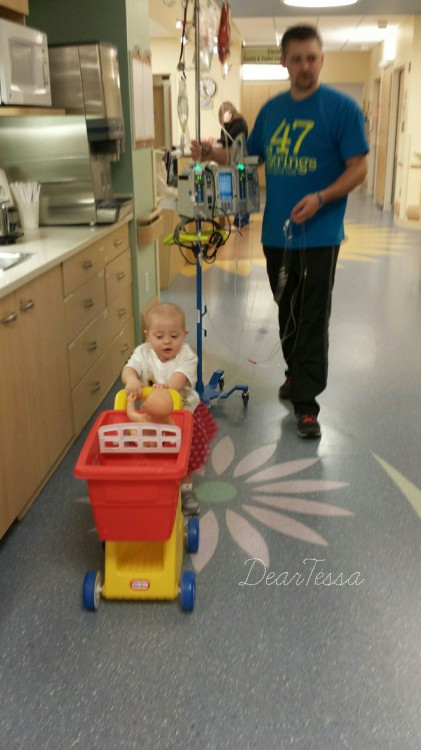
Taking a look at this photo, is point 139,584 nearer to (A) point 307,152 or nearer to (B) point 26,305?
(B) point 26,305

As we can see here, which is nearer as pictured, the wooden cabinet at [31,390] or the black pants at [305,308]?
the wooden cabinet at [31,390]

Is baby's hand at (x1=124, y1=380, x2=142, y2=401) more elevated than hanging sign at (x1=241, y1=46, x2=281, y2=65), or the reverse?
hanging sign at (x1=241, y1=46, x2=281, y2=65)

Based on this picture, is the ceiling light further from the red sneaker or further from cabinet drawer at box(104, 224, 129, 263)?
the red sneaker

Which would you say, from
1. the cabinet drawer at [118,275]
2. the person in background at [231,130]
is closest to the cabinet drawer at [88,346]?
the cabinet drawer at [118,275]

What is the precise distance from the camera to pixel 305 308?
9.46 feet

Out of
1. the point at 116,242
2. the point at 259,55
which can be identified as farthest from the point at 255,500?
the point at 259,55

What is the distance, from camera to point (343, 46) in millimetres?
13266

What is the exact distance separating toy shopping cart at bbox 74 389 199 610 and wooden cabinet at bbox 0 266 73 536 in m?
0.37

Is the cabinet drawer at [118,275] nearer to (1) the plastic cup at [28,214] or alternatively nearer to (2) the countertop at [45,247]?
(2) the countertop at [45,247]

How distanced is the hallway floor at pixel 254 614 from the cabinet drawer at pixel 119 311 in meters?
0.69

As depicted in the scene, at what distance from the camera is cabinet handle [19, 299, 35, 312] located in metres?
2.16

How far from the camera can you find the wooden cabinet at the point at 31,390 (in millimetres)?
2090

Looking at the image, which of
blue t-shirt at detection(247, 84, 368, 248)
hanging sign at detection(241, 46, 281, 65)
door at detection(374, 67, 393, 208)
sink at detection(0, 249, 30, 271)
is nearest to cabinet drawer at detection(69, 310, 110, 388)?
sink at detection(0, 249, 30, 271)

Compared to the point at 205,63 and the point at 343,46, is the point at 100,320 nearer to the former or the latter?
the point at 205,63
